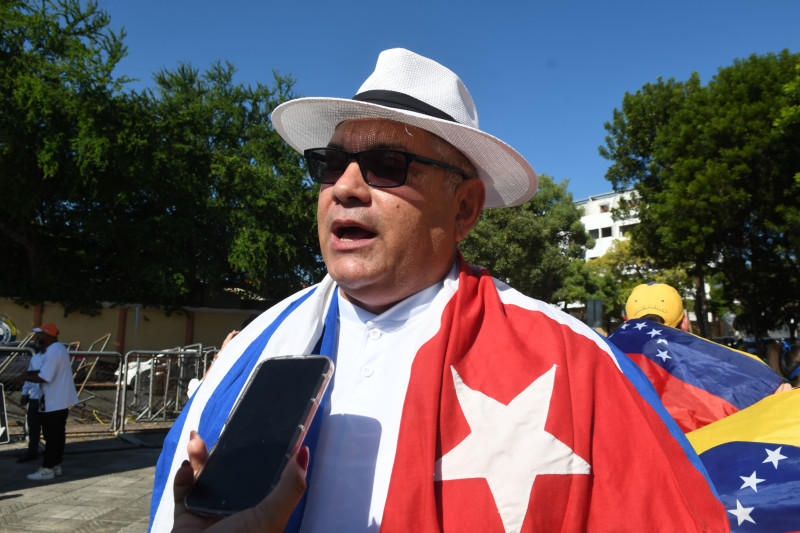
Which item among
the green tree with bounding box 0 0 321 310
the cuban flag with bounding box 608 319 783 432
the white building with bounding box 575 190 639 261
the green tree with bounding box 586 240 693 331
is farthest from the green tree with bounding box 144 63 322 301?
the white building with bounding box 575 190 639 261

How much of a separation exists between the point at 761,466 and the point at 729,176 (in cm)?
1713

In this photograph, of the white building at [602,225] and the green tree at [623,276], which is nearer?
the green tree at [623,276]

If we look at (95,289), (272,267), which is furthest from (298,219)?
(95,289)

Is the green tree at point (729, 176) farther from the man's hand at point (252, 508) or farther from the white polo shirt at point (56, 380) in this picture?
the man's hand at point (252, 508)

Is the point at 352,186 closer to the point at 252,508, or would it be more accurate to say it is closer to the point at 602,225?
the point at 252,508

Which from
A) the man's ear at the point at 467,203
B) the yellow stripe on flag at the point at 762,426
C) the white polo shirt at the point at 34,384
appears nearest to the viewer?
the man's ear at the point at 467,203

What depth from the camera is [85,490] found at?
6926 millimetres

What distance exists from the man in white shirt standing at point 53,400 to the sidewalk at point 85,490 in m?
0.24

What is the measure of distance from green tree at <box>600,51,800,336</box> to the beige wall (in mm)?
17642

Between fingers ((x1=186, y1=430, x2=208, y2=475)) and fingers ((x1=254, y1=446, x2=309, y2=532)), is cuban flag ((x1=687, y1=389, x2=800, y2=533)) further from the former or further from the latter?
fingers ((x1=186, y1=430, x2=208, y2=475))

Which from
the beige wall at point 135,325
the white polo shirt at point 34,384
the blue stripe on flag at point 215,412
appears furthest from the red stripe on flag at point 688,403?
the beige wall at point 135,325

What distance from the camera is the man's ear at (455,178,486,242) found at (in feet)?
6.08

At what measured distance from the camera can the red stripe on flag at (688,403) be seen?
319cm

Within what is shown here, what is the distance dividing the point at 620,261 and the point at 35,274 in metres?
32.0
